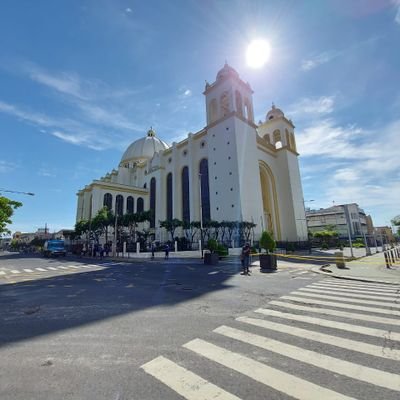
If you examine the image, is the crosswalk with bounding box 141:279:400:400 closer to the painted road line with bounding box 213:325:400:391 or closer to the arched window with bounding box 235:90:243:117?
the painted road line with bounding box 213:325:400:391

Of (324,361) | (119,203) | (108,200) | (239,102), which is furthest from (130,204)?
(324,361)

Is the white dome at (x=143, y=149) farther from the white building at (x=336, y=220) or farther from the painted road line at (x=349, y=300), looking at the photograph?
the painted road line at (x=349, y=300)

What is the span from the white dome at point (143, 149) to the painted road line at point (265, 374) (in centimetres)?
6367

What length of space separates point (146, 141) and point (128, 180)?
41.3ft

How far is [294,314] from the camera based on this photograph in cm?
502

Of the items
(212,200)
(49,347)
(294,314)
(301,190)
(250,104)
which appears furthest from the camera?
(301,190)

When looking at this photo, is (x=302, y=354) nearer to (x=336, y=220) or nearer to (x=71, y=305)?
(x=71, y=305)

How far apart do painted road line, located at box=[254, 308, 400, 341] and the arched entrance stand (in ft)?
131

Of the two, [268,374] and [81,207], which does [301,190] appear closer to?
[268,374]

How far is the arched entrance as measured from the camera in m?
44.2

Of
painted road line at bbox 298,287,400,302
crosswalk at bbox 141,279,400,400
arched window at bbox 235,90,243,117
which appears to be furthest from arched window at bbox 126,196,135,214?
crosswalk at bbox 141,279,400,400

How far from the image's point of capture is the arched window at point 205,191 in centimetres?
4066

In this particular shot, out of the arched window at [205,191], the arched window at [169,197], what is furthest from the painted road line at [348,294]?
the arched window at [169,197]

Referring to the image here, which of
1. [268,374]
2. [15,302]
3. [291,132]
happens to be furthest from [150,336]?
[291,132]
